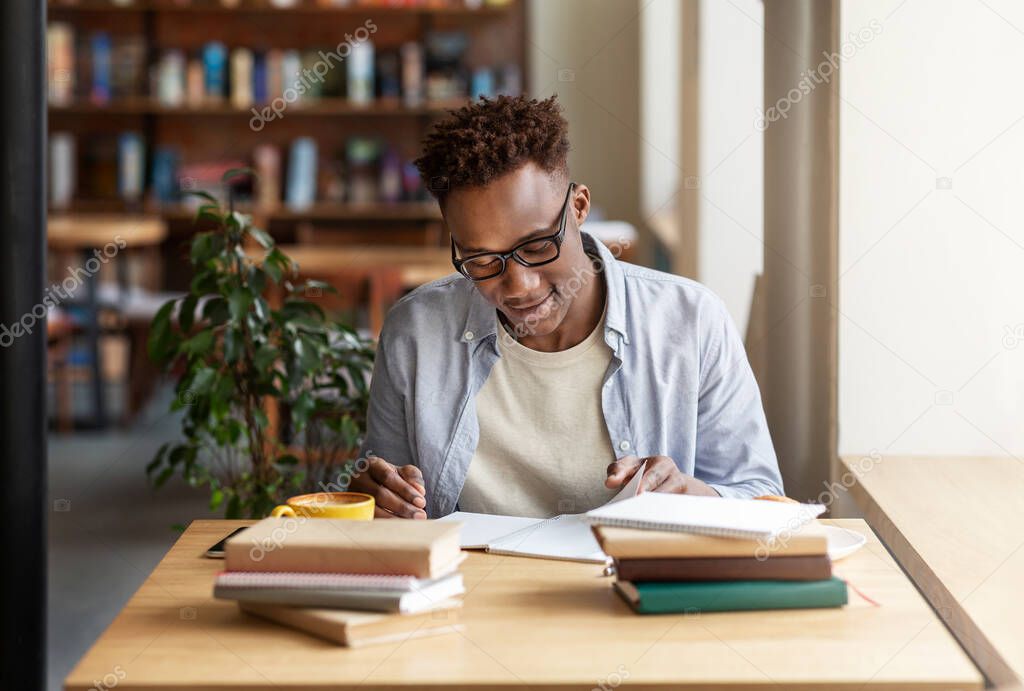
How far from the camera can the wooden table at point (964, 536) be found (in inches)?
51.7

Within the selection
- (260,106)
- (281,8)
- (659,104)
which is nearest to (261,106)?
(260,106)

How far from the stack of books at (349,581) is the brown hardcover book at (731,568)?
192 millimetres

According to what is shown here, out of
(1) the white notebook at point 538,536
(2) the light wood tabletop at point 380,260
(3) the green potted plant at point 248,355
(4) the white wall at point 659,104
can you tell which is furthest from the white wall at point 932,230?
(4) the white wall at point 659,104

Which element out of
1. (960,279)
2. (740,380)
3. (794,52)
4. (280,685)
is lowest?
(280,685)

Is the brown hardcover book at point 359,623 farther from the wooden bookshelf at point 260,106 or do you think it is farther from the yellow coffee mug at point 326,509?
the wooden bookshelf at point 260,106

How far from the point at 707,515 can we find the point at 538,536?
0.30m

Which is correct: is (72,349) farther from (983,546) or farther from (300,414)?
(983,546)

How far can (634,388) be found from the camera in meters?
1.77

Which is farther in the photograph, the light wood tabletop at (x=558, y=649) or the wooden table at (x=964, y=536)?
the wooden table at (x=964, y=536)

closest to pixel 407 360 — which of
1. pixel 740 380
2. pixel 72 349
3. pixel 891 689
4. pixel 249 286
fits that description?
pixel 740 380

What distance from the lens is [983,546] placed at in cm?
157

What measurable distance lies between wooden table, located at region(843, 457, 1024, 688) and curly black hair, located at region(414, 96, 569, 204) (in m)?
0.72

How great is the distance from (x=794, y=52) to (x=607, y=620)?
1470 mm

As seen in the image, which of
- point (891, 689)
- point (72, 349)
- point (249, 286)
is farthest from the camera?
point (72, 349)
